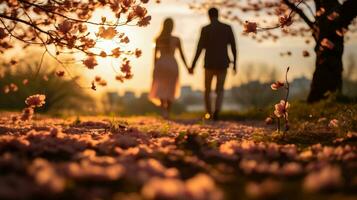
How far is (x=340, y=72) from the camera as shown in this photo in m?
17.5

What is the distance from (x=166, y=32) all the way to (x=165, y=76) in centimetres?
144

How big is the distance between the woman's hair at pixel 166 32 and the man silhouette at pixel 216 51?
102 centimetres

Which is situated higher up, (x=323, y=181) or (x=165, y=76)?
(x=165, y=76)

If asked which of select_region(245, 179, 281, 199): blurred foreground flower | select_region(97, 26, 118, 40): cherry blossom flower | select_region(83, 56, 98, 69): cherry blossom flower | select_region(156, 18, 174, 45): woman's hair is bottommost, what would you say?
select_region(245, 179, 281, 199): blurred foreground flower

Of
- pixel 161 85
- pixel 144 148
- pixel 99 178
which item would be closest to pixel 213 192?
pixel 99 178

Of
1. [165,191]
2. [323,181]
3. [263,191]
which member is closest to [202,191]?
[165,191]

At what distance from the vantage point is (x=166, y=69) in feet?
54.5

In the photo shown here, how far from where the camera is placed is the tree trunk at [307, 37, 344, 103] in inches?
682

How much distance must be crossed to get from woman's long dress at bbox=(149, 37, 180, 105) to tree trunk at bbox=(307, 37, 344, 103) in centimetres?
431

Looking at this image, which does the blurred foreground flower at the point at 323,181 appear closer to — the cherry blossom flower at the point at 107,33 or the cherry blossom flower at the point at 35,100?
the cherry blossom flower at the point at 107,33

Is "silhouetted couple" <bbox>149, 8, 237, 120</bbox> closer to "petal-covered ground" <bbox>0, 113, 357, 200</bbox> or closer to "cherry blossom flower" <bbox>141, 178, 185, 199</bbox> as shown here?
"petal-covered ground" <bbox>0, 113, 357, 200</bbox>

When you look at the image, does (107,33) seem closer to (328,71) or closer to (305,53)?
(305,53)

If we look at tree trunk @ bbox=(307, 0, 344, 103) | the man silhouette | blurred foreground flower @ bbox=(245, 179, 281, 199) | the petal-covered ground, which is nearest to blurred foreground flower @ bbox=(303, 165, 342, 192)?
the petal-covered ground

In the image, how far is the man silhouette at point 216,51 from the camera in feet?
49.8
